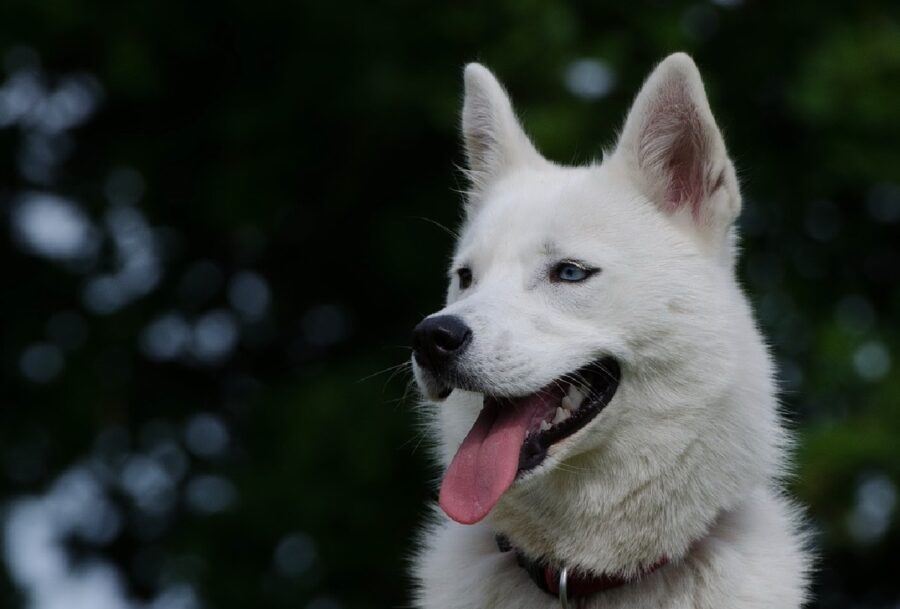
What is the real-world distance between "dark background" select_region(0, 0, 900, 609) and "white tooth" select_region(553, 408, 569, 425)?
16.6 feet

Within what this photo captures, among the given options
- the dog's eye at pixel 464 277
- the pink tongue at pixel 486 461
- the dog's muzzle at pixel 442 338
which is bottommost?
the pink tongue at pixel 486 461

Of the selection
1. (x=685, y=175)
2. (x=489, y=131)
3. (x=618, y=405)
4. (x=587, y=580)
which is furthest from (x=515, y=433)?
(x=489, y=131)

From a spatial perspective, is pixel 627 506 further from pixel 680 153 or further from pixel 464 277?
pixel 680 153

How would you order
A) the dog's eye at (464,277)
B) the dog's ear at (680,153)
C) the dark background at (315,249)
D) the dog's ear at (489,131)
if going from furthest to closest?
the dark background at (315,249), the dog's ear at (489,131), the dog's eye at (464,277), the dog's ear at (680,153)

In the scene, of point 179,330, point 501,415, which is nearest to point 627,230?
point 501,415

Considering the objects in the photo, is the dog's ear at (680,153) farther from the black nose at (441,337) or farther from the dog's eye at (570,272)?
the black nose at (441,337)

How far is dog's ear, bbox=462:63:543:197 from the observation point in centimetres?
509

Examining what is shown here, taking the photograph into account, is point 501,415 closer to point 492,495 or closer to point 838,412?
point 492,495

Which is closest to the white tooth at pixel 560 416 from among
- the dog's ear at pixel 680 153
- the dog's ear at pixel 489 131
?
the dog's ear at pixel 680 153

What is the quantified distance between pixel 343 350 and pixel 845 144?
4609 millimetres

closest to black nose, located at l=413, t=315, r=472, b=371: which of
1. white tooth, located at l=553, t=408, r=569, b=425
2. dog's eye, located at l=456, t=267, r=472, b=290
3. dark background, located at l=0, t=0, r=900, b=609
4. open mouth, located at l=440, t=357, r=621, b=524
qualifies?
A: open mouth, located at l=440, t=357, r=621, b=524

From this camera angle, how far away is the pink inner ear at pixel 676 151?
459 cm

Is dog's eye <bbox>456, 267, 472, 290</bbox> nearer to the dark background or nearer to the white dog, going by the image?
the white dog

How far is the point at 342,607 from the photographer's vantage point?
465 inches
